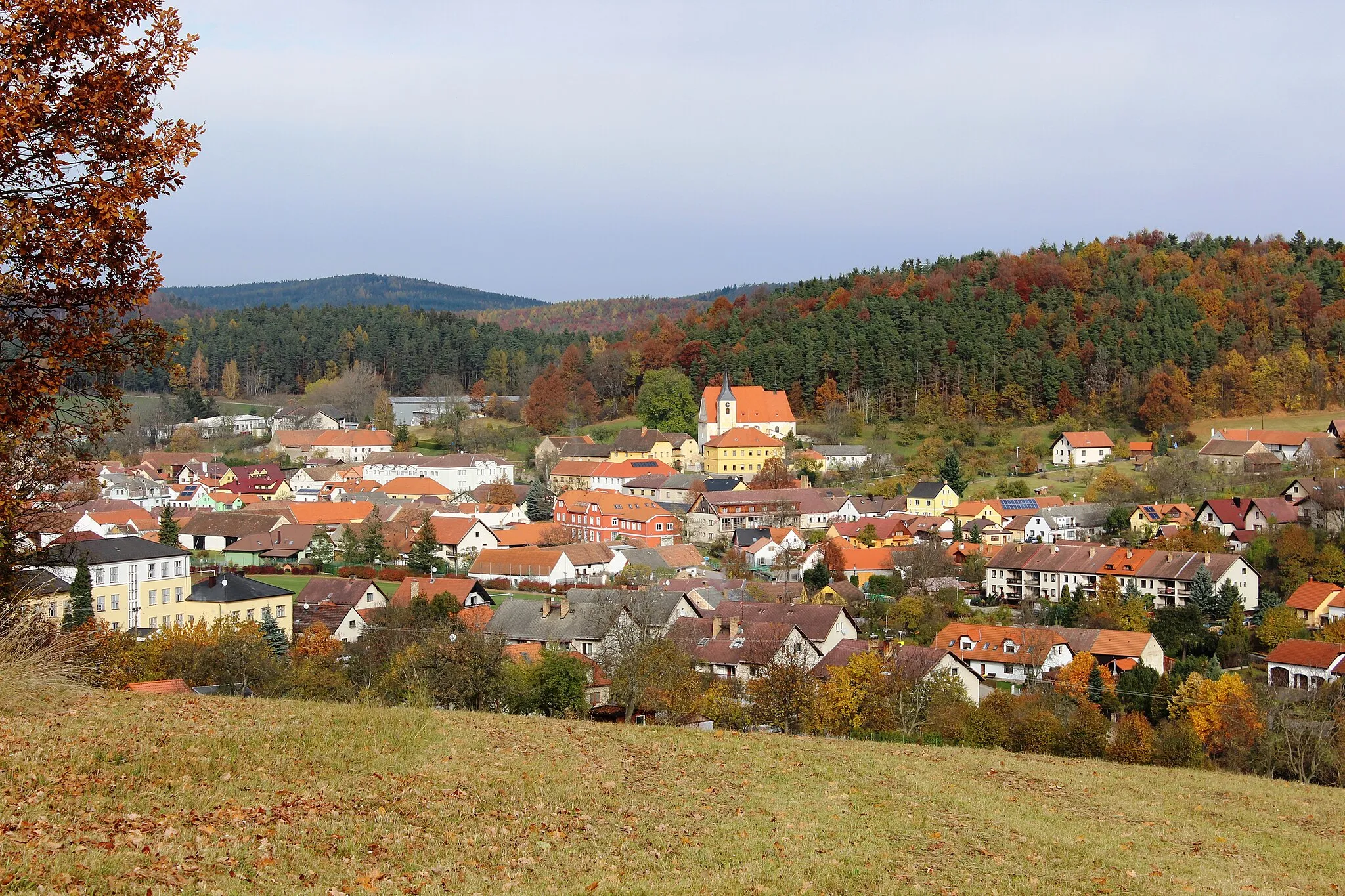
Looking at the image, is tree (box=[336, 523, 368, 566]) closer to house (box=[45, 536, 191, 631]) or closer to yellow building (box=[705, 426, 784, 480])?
house (box=[45, 536, 191, 631])

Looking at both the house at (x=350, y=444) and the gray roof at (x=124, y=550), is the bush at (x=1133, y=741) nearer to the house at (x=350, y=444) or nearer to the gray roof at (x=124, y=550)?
the gray roof at (x=124, y=550)

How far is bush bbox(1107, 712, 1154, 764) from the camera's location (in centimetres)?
1877

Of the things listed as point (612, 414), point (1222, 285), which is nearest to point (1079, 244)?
point (1222, 285)

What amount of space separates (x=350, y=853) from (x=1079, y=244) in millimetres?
95180

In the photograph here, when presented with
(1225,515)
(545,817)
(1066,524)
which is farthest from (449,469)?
(545,817)

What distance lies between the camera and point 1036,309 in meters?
79.5

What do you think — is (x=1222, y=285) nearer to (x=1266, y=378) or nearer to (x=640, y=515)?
(x=1266, y=378)

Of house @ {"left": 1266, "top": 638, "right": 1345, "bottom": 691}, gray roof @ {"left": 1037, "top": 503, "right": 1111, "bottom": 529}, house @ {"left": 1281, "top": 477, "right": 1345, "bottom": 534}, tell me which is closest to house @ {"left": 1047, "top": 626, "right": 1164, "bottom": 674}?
house @ {"left": 1266, "top": 638, "right": 1345, "bottom": 691}

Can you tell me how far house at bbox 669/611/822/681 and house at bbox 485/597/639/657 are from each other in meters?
1.66

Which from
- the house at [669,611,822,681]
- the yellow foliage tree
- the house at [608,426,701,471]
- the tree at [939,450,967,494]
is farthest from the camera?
the house at [608,426,701,471]

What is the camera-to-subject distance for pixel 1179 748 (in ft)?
63.5

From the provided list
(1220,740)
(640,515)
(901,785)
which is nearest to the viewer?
(901,785)

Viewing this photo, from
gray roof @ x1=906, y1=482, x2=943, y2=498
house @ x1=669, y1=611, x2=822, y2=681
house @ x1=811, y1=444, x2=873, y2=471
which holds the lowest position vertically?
house @ x1=669, y1=611, x2=822, y2=681

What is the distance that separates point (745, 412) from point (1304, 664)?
148 ft
